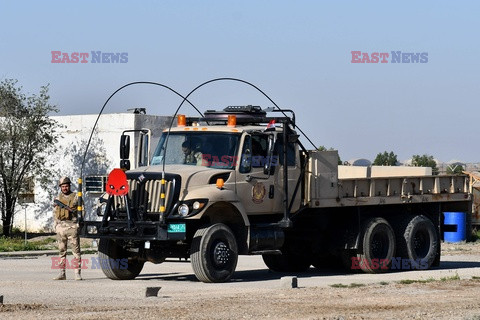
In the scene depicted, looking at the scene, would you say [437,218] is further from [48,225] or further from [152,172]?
[48,225]

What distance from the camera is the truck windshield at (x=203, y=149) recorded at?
20.0 meters

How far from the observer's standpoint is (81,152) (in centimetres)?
4112

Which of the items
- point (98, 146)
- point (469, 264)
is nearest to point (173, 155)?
point (469, 264)

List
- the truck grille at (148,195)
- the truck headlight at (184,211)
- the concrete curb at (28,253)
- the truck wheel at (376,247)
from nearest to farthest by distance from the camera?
the truck headlight at (184,211) < the truck grille at (148,195) < the truck wheel at (376,247) < the concrete curb at (28,253)

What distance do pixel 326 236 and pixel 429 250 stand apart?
266 centimetres

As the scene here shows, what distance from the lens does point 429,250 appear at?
78.0 ft

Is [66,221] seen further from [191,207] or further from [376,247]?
[376,247]

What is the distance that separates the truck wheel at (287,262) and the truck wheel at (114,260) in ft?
13.3

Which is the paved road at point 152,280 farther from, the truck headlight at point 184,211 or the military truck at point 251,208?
the truck headlight at point 184,211

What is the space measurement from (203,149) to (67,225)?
2917mm

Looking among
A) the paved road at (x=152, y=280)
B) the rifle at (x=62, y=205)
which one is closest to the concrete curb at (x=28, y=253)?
the paved road at (x=152, y=280)

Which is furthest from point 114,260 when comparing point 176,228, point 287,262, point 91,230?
point 287,262

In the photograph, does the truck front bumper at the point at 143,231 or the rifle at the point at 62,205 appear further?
the rifle at the point at 62,205

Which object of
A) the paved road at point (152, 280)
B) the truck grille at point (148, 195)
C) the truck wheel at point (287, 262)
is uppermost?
the truck grille at point (148, 195)
